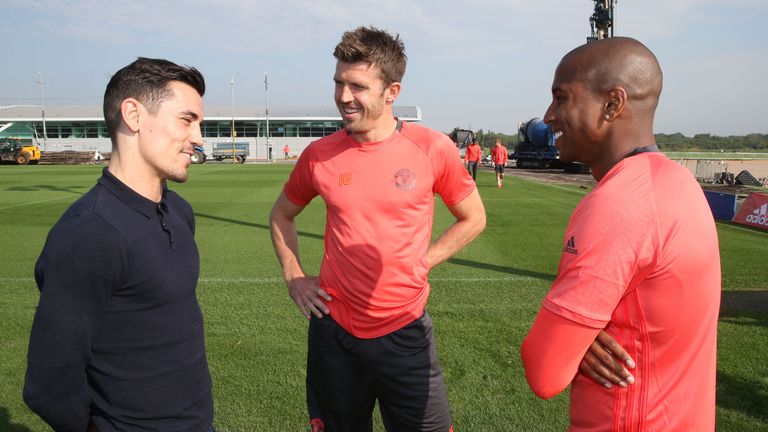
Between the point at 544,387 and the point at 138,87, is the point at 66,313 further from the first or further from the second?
the point at 544,387

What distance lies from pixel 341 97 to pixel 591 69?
1.51m

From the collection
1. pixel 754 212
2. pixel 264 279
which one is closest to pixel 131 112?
pixel 264 279

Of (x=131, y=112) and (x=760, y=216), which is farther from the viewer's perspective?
(x=760, y=216)

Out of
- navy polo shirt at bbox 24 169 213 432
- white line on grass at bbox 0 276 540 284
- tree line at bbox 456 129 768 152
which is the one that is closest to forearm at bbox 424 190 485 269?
navy polo shirt at bbox 24 169 213 432

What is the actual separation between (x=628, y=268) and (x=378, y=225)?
158cm

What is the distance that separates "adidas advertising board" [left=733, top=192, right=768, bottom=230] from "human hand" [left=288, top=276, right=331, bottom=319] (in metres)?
12.9

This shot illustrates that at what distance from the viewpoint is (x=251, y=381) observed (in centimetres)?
435

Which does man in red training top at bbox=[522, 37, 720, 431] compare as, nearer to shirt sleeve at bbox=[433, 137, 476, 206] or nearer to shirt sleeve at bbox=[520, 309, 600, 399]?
shirt sleeve at bbox=[520, 309, 600, 399]

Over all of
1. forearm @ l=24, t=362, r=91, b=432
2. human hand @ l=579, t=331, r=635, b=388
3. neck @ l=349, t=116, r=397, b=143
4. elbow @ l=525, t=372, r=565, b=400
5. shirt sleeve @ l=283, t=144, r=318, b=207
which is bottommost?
forearm @ l=24, t=362, r=91, b=432

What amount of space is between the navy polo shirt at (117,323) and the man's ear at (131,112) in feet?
0.68

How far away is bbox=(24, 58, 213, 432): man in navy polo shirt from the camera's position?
1681 millimetres

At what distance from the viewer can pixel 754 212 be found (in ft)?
41.3

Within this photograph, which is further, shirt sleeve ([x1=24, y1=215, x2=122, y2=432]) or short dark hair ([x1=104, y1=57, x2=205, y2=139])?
short dark hair ([x1=104, y1=57, x2=205, y2=139])

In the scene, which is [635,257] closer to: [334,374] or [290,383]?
[334,374]
